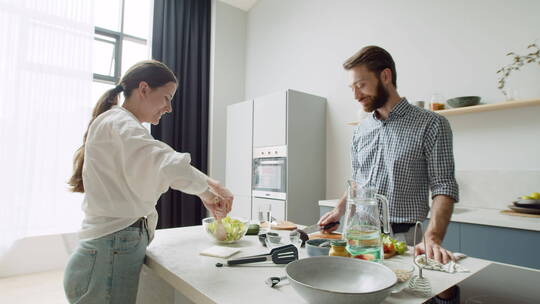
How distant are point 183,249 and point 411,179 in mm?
1004

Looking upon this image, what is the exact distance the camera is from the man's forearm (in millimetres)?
1140

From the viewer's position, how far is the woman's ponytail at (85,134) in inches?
44.1

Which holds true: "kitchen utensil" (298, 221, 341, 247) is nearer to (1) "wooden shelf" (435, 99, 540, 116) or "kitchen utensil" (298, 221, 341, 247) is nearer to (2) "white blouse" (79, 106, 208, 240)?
(2) "white blouse" (79, 106, 208, 240)

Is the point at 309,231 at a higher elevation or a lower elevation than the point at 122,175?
lower

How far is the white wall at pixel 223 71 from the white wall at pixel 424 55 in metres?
0.61

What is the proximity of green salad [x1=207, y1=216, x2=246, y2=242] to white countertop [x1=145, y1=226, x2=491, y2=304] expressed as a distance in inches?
1.3

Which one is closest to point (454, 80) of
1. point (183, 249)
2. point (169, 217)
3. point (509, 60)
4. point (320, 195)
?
point (509, 60)

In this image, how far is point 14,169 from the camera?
3.04 metres

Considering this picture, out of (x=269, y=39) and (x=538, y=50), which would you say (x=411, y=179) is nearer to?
(x=538, y=50)

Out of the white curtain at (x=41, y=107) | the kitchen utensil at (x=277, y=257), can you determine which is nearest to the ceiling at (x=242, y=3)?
the white curtain at (x=41, y=107)

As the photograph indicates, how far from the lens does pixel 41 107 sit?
3.18m

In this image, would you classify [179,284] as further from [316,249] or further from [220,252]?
[316,249]

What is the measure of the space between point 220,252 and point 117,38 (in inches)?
148

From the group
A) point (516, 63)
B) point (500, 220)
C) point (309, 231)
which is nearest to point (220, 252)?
point (309, 231)
